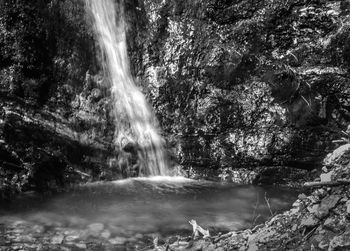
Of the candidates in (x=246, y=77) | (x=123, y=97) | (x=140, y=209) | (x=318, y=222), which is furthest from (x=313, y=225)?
(x=123, y=97)

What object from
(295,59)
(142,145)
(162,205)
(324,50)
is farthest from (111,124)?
(324,50)

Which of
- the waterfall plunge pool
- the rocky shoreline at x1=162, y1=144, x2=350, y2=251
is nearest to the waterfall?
the waterfall plunge pool

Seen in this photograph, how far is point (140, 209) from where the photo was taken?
16.4 feet

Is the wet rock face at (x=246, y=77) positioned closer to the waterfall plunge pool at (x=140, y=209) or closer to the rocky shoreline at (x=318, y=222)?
the waterfall plunge pool at (x=140, y=209)

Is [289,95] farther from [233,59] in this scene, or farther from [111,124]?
[111,124]

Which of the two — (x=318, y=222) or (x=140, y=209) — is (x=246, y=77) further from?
(x=318, y=222)

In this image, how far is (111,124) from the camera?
6457 millimetres

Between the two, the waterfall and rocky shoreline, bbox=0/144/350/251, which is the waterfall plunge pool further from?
rocky shoreline, bbox=0/144/350/251

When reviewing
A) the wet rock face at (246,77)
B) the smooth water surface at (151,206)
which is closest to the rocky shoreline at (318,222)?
the smooth water surface at (151,206)

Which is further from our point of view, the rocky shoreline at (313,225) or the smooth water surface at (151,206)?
the smooth water surface at (151,206)

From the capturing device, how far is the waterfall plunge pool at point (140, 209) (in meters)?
4.34

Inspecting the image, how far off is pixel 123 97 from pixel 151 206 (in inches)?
87.2

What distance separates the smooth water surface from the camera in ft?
14.9

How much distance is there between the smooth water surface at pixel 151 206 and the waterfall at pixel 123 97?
1.69ft
